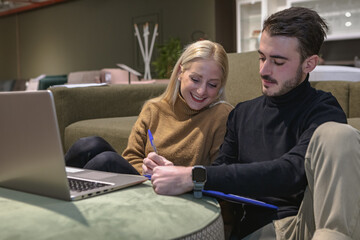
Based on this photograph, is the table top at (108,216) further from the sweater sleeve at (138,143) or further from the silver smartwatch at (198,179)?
the sweater sleeve at (138,143)

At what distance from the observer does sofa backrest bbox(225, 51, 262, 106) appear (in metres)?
2.14

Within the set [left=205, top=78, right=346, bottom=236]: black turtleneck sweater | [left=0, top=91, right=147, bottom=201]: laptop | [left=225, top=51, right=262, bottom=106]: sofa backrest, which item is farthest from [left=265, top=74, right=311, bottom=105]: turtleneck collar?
[left=225, top=51, right=262, bottom=106]: sofa backrest

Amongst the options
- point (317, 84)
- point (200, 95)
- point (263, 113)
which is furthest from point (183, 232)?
point (317, 84)

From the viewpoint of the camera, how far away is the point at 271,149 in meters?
1.25

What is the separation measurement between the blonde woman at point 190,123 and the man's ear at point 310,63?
43 centimetres

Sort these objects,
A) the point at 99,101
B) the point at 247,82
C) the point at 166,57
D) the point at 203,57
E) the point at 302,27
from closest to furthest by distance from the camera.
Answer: the point at 302,27 < the point at 203,57 < the point at 247,82 < the point at 99,101 < the point at 166,57

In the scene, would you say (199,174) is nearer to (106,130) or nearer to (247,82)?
(247,82)

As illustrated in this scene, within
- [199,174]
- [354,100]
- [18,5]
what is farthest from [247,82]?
[18,5]

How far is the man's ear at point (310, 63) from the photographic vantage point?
1.26 metres

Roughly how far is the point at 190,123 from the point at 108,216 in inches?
32.9

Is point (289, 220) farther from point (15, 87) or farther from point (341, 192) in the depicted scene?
point (15, 87)

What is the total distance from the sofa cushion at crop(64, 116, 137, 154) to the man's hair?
124 centimetres

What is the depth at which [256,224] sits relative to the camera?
46.6 inches

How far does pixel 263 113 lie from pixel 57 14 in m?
8.54
